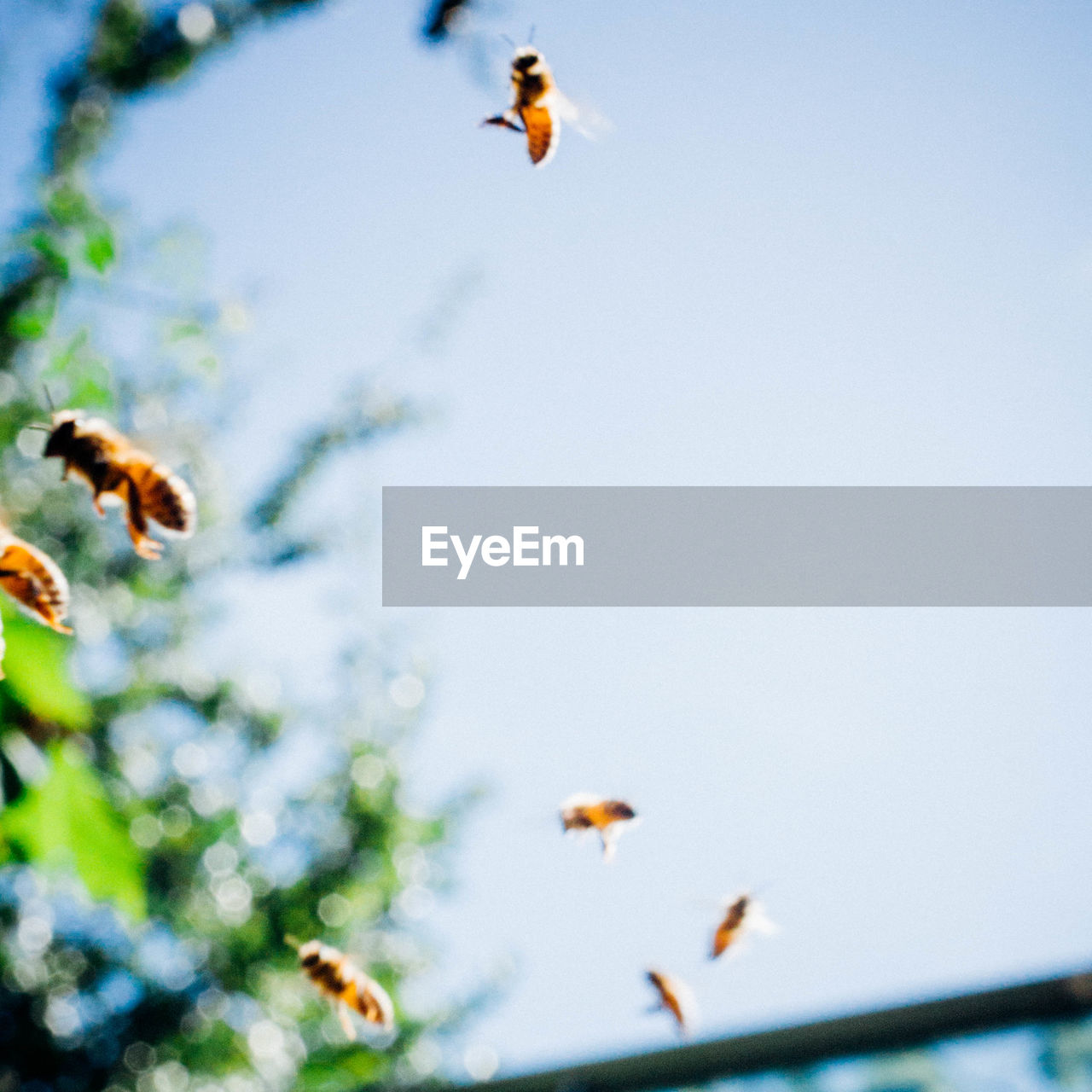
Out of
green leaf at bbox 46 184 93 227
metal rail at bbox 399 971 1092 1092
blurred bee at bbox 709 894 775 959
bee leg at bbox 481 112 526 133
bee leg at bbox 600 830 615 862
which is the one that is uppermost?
green leaf at bbox 46 184 93 227

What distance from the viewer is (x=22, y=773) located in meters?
2.06

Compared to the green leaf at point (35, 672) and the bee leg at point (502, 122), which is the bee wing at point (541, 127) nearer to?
the bee leg at point (502, 122)

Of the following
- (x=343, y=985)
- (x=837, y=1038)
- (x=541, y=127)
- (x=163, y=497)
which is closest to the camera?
(x=837, y=1038)

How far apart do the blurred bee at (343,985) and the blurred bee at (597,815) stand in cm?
102

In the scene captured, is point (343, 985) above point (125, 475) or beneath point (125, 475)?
beneath

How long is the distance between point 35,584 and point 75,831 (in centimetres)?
98

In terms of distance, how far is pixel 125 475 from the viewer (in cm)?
200

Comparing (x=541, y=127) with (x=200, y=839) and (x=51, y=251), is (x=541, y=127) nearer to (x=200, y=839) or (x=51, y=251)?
(x=51, y=251)

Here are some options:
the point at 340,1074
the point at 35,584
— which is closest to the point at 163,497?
the point at 35,584

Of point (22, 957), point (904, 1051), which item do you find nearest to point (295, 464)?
point (22, 957)

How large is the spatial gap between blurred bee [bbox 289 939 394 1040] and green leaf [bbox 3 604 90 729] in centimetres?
113

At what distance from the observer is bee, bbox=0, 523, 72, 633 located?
5.05 ft

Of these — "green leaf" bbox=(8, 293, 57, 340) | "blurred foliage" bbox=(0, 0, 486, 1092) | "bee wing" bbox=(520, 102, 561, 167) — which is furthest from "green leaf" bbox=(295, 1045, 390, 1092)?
"bee wing" bbox=(520, 102, 561, 167)

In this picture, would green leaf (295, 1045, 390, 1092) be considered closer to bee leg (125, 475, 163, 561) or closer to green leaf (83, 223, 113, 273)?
bee leg (125, 475, 163, 561)
